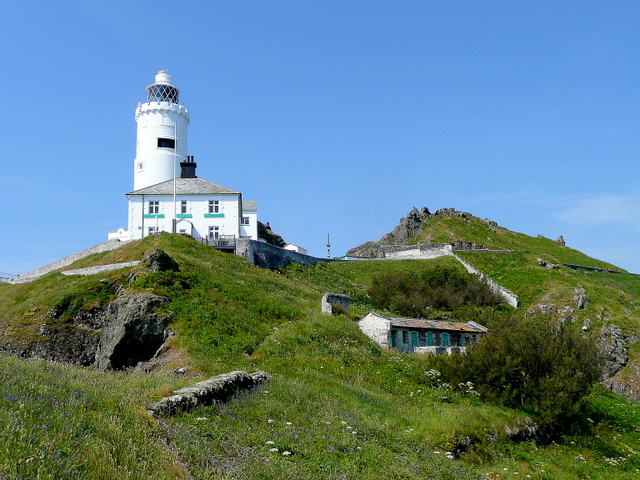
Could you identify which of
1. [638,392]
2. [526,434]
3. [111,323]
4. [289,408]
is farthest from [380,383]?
[638,392]

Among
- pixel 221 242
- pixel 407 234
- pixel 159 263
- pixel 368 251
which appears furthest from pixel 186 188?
pixel 407 234

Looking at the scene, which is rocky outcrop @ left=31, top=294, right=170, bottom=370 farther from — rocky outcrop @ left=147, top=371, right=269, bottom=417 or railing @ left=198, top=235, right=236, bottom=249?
railing @ left=198, top=235, right=236, bottom=249

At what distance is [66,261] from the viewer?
55219 mm

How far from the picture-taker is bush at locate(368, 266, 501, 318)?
155ft

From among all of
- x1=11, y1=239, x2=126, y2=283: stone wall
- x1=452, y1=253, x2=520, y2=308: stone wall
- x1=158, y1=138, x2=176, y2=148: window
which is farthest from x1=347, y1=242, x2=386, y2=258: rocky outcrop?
x1=11, y1=239, x2=126, y2=283: stone wall

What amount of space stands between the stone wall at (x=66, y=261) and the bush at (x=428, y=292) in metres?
24.4

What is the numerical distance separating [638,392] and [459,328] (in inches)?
584

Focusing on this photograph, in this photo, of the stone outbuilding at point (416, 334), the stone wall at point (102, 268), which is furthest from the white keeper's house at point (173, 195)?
the stone outbuilding at point (416, 334)

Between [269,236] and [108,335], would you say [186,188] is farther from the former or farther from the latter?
[108,335]

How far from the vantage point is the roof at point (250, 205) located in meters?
63.7

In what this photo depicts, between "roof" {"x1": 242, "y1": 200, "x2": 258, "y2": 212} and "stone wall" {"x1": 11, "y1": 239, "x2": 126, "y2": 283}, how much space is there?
14447 millimetres

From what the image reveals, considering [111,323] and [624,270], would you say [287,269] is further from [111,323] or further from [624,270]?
[624,270]

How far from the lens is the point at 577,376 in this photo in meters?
25.4

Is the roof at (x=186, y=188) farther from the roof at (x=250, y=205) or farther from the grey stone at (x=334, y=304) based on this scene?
the grey stone at (x=334, y=304)
